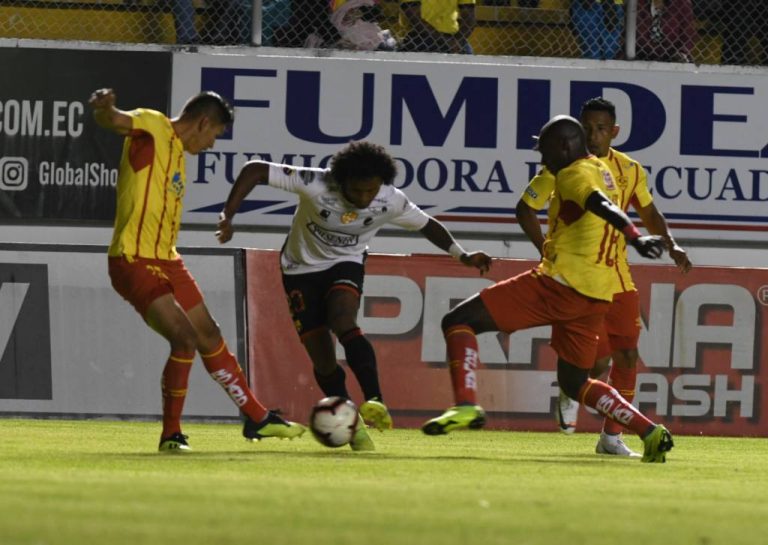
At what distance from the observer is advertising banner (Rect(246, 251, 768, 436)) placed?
567 inches

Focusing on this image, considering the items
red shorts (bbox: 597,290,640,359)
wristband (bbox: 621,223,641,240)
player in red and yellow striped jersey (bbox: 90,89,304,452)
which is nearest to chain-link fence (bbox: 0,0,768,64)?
red shorts (bbox: 597,290,640,359)

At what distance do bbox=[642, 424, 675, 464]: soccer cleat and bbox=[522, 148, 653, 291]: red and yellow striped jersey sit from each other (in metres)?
1.57

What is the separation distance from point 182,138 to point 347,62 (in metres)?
6.75

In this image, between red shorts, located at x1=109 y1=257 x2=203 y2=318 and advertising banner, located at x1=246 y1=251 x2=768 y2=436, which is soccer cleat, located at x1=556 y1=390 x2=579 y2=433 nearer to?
advertising banner, located at x1=246 y1=251 x2=768 y2=436

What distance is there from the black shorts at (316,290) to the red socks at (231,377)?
2.20 ft

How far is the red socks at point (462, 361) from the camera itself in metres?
9.36

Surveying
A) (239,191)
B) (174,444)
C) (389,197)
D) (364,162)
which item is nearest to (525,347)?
(389,197)

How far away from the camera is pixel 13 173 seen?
628 inches

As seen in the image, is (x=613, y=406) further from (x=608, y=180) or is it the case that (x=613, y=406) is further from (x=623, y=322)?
(x=623, y=322)

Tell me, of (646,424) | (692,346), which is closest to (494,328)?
(646,424)

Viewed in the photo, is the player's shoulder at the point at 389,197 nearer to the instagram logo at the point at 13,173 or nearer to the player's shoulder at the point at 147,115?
the player's shoulder at the point at 147,115

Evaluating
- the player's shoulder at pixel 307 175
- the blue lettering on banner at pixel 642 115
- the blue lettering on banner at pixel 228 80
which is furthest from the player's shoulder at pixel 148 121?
the blue lettering on banner at pixel 642 115

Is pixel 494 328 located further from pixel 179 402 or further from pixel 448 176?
pixel 448 176

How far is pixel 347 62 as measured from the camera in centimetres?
1625
